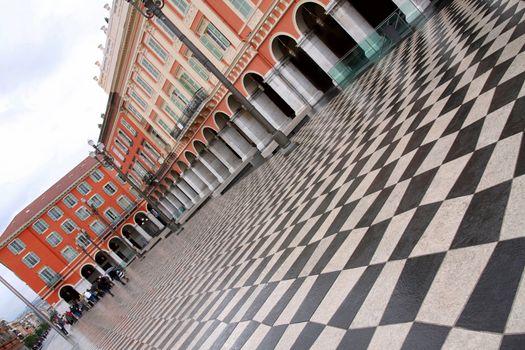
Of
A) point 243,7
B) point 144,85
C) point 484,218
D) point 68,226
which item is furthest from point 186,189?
point 484,218

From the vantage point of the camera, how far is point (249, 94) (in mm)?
21188

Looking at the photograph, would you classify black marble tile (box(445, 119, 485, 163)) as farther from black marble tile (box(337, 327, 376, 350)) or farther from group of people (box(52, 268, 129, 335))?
group of people (box(52, 268, 129, 335))

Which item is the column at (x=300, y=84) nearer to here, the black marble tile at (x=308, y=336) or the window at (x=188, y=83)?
the window at (x=188, y=83)

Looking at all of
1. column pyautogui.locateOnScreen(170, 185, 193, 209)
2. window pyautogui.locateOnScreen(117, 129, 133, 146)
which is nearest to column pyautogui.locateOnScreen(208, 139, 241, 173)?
column pyautogui.locateOnScreen(170, 185, 193, 209)

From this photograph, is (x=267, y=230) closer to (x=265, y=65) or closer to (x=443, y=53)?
(x=443, y=53)

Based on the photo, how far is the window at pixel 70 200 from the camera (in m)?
43.9

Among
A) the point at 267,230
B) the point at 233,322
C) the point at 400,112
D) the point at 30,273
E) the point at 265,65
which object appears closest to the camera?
the point at 233,322

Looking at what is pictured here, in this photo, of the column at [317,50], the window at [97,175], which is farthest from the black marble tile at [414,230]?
the window at [97,175]

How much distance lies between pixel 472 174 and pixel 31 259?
147 feet

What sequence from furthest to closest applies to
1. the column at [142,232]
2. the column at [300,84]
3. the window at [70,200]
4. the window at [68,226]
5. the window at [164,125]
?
the column at [142,232]
the window at [70,200]
the window at [68,226]
the window at [164,125]
the column at [300,84]

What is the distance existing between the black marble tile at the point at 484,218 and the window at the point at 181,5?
21.1 m

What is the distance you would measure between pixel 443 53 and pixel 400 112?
216 centimetres

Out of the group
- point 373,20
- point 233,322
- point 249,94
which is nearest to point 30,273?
point 249,94

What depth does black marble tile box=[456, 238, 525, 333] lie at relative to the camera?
6.62 feet
